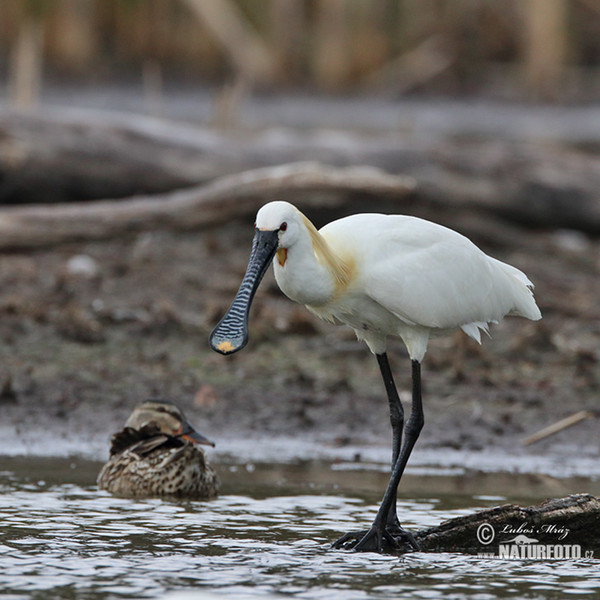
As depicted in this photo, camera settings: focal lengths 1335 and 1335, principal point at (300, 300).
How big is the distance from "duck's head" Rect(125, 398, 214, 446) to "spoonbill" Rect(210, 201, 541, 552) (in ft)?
3.87

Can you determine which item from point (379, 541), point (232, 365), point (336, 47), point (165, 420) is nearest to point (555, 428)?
point (232, 365)

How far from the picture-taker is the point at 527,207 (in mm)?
12281

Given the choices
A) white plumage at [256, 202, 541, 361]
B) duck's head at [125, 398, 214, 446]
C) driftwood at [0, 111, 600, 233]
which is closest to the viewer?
white plumage at [256, 202, 541, 361]

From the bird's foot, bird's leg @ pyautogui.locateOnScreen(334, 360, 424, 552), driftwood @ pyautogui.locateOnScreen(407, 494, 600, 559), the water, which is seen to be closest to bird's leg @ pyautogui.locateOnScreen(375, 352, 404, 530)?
bird's leg @ pyautogui.locateOnScreen(334, 360, 424, 552)

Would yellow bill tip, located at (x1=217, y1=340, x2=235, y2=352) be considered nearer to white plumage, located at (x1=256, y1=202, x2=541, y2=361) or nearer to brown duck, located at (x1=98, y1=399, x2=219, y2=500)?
white plumage, located at (x1=256, y1=202, x2=541, y2=361)

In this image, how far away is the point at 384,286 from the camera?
5.95 m

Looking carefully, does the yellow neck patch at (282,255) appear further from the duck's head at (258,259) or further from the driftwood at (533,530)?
the driftwood at (533,530)

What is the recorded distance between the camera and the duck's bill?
5465 millimetres

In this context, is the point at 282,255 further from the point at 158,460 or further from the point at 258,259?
the point at 158,460

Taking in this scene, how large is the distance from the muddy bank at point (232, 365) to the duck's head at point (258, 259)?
260cm

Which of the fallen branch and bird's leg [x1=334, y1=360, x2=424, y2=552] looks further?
the fallen branch

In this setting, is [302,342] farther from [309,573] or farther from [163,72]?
[163,72]

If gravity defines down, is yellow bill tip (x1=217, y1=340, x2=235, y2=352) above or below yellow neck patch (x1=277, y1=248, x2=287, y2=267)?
below

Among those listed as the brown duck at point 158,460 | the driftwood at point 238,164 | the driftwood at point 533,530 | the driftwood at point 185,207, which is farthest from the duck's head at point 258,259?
the driftwood at point 238,164
